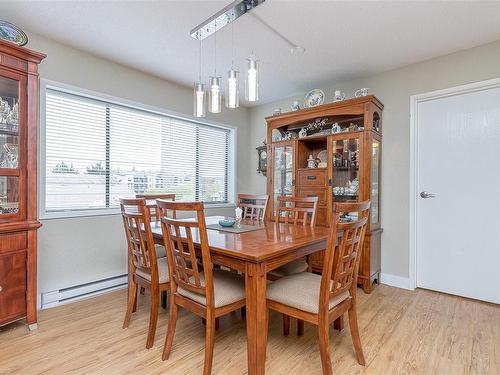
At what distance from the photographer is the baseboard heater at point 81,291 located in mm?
2613

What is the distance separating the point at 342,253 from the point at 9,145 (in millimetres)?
2496

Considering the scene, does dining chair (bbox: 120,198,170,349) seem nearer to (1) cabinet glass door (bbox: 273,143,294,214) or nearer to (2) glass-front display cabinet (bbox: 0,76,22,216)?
(2) glass-front display cabinet (bbox: 0,76,22,216)

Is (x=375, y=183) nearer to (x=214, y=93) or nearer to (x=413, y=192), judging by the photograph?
(x=413, y=192)

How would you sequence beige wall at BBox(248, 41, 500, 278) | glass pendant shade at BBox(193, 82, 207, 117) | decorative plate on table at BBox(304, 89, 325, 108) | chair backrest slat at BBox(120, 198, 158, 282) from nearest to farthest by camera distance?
1. chair backrest slat at BBox(120, 198, 158, 282)
2. glass pendant shade at BBox(193, 82, 207, 117)
3. beige wall at BBox(248, 41, 500, 278)
4. decorative plate on table at BBox(304, 89, 325, 108)

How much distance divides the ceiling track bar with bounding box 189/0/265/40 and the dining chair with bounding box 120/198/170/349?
1.35m

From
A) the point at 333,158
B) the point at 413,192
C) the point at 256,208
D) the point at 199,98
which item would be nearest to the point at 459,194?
the point at 413,192

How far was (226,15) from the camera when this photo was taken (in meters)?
1.99

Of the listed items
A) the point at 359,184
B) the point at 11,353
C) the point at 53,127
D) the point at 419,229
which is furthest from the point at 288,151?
the point at 11,353

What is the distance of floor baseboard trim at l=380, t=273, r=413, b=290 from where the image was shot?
3115 millimetres

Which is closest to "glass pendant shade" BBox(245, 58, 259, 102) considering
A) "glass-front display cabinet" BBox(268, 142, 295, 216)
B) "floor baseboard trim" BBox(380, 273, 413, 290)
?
"glass-front display cabinet" BBox(268, 142, 295, 216)

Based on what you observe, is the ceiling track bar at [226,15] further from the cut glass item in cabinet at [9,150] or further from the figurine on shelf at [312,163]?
the figurine on shelf at [312,163]

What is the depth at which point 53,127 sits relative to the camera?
272cm

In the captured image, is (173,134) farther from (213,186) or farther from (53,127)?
(53,127)

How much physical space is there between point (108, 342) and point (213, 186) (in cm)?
262
